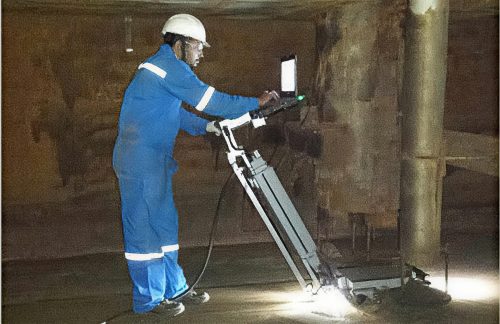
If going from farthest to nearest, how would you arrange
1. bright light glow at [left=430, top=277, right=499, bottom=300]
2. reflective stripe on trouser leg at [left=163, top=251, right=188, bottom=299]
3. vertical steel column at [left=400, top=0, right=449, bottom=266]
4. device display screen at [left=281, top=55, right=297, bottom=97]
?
vertical steel column at [left=400, top=0, right=449, bottom=266] < bright light glow at [left=430, top=277, right=499, bottom=300] < reflective stripe on trouser leg at [left=163, top=251, right=188, bottom=299] < device display screen at [left=281, top=55, right=297, bottom=97]

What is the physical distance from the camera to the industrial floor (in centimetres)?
371

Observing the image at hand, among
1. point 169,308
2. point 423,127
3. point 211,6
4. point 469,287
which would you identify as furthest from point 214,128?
point 469,287

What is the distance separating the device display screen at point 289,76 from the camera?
3.54 metres

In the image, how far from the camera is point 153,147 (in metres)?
3.73

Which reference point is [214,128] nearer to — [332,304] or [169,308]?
[169,308]

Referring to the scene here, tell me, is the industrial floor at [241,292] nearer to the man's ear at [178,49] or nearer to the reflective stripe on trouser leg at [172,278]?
the reflective stripe on trouser leg at [172,278]

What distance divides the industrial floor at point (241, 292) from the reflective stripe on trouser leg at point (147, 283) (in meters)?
0.07

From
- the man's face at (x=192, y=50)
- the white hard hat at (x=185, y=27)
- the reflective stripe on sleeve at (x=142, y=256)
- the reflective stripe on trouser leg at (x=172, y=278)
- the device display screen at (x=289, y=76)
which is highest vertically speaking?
the white hard hat at (x=185, y=27)

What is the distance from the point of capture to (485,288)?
4.27 meters

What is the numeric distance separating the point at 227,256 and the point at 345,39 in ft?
6.27

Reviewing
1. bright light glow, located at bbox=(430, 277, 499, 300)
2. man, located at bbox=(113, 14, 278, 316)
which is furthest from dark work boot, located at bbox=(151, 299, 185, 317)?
bright light glow, located at bbox=(430, 277, 499, 300)

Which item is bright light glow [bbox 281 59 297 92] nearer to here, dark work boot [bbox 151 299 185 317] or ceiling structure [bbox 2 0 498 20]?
ceiling structure [bbox 2 0 498 20]

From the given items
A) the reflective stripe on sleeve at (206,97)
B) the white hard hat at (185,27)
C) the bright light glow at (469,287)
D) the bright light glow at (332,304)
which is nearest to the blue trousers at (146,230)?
the reflective stripe on sleeve at (206,97)

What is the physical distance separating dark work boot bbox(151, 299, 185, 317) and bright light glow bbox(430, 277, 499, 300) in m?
1.62
